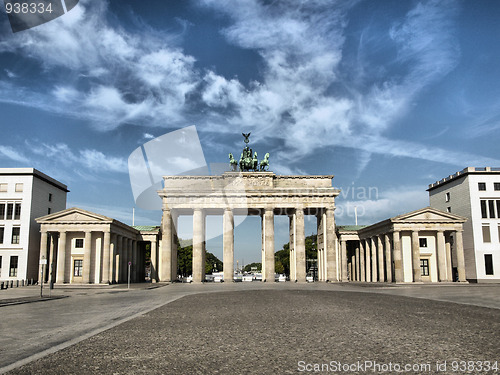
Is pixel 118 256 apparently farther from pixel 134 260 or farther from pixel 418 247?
pixel 418 247

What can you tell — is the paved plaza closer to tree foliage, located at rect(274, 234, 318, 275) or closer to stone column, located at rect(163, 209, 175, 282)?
stone column, located at rect(163, 209, 175, 282)

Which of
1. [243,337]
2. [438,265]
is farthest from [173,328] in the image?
[438,265]

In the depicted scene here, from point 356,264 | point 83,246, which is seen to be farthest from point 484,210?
point 83,246

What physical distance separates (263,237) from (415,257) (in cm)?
2474

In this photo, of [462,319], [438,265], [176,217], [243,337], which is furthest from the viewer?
→ [176,217]

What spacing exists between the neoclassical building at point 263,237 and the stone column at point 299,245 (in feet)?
0.52

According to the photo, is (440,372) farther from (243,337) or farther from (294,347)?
(243,337)

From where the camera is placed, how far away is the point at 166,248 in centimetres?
6988

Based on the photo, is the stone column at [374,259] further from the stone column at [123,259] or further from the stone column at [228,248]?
the stone column at [123,259]

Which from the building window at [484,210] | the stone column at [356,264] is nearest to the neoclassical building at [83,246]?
the stone column at [356,264]

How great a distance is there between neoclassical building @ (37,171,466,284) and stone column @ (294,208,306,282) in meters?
0.16

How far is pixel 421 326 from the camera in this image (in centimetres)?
1464

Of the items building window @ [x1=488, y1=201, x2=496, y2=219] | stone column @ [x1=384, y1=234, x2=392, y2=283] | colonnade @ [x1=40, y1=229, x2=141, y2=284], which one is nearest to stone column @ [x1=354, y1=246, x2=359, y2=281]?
stone column @ [x1=384, y1=234, x2=392, y2=283]

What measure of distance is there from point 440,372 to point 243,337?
5.76 meters
